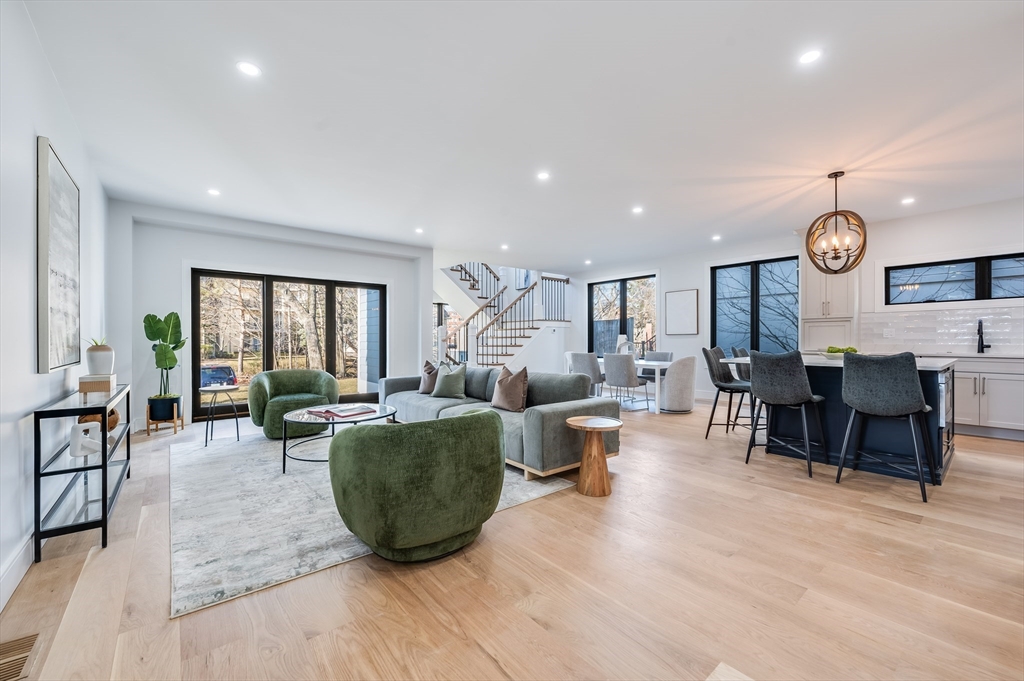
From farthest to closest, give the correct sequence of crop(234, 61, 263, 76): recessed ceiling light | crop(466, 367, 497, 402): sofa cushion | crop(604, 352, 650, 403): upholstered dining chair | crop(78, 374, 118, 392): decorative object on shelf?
crop(604, 352, 650, 403): upholstered dining chair → crop(466, 367, 497, 402): sofa cushion → crop(78, 374, 118, 392): decorative object on shelf → crop(234, 61, 263, 76): recessed ceiling light

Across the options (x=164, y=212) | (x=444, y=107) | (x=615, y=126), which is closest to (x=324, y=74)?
(x=444, y=107)

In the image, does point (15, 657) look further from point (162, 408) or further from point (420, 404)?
point (162, 408)

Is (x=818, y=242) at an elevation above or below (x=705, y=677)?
above

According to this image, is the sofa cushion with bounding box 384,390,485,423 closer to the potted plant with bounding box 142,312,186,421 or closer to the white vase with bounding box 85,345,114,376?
the white vase with bounding box 85,345,114,376

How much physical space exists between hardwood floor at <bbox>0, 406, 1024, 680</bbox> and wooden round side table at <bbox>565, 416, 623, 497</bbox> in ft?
0.66

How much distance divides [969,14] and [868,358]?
2.10 metres

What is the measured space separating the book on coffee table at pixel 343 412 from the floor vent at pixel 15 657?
2139 mm

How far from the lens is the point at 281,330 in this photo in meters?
6.44

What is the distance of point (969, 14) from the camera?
2.15 m

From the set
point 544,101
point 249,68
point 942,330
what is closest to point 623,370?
point 942,330

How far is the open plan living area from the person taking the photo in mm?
1766

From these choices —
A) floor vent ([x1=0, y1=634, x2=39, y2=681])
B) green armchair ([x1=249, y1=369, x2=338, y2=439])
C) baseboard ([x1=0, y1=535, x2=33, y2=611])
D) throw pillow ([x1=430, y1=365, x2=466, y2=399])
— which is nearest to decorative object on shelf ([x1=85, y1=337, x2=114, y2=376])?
baseboard ([x1=0, y1=535, x2=33, y2=611])

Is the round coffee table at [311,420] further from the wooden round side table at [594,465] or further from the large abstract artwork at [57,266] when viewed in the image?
the wooden round side table at [594,465]

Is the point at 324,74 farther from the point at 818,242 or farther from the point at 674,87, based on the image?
the point at 818,242
